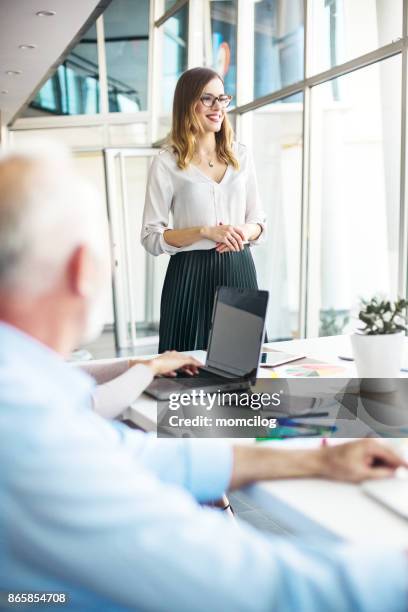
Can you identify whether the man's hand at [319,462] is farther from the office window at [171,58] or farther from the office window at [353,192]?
the office window at [171,58]

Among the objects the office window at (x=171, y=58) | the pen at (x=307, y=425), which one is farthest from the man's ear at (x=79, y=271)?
the office window at (x=171, y=58)

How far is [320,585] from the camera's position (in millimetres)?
715

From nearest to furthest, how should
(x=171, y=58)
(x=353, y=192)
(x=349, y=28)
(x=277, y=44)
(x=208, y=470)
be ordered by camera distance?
1. (x=208, y=470)
2. (x=349, y=28)
3. (x=353, y=192)
4. (x=277, y=44)
5. (x=171, y=58)

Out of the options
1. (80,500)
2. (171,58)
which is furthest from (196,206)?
(171,58)

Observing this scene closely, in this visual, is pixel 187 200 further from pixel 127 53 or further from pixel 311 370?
pixel 127 53

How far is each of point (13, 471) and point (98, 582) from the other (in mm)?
147

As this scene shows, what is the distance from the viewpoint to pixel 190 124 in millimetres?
2531

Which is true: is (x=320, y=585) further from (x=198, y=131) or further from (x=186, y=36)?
(x=186, y=36)

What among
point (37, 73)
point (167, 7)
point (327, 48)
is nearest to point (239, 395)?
point (327, 48)

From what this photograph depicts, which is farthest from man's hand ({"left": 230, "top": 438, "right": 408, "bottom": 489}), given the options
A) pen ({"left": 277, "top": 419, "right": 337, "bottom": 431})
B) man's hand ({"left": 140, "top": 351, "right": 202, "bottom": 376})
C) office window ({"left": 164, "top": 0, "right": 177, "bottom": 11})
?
office window ({"left": 164, "top": 0, "right": 177, "bottom": 11})

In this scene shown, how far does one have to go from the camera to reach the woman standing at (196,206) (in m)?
2.52

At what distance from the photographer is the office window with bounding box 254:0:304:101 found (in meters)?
5.52

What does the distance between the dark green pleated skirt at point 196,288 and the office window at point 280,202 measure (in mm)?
3386

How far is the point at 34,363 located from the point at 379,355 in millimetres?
1096
